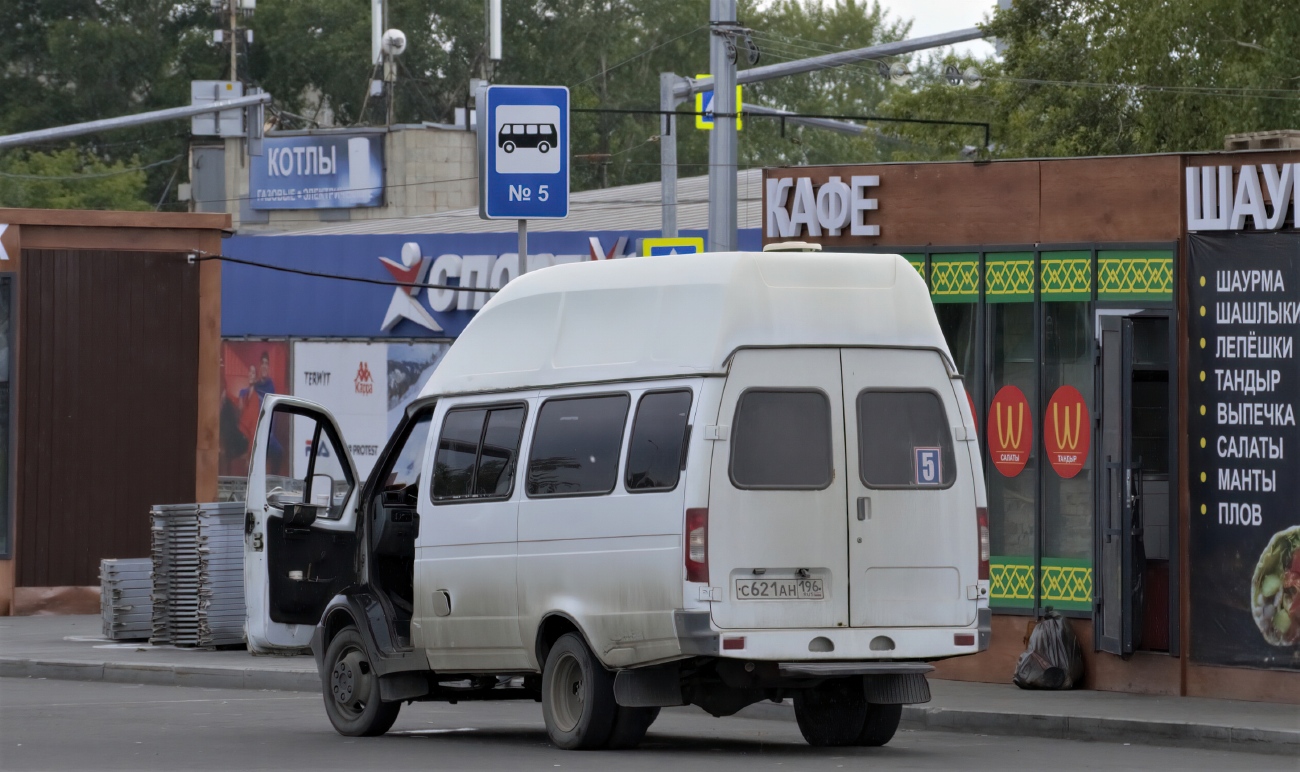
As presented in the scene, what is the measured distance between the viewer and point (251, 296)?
3597cm

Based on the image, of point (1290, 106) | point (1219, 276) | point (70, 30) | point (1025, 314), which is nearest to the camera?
point (1219, 276)

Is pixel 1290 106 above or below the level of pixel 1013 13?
below

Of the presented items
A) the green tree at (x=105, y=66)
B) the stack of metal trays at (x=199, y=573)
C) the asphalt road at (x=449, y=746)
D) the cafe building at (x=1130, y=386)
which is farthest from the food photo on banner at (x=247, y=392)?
the green tree at (x=105, y=66)

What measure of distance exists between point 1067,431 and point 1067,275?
1.15 m

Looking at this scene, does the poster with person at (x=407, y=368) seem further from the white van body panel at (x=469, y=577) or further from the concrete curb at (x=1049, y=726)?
the white van body panel at (x=469, y=577)

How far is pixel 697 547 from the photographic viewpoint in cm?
1121

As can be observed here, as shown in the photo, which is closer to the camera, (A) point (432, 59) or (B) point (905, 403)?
(B) point (905, 403)

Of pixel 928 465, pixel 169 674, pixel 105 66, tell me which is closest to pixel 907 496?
pixel 928 465

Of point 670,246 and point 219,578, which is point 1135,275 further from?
point 219,578

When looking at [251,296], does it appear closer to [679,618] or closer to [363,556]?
[363,556]

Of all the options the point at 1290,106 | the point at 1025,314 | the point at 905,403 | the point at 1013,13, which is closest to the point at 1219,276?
the point at 1025,314

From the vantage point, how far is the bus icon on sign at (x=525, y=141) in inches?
677

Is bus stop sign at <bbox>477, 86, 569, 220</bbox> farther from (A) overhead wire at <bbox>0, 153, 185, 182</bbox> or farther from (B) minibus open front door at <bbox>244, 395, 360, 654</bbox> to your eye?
(A) overhead wire at <bbox>0, 153, 185, 182</bbox>

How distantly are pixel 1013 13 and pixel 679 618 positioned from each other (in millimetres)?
29965
